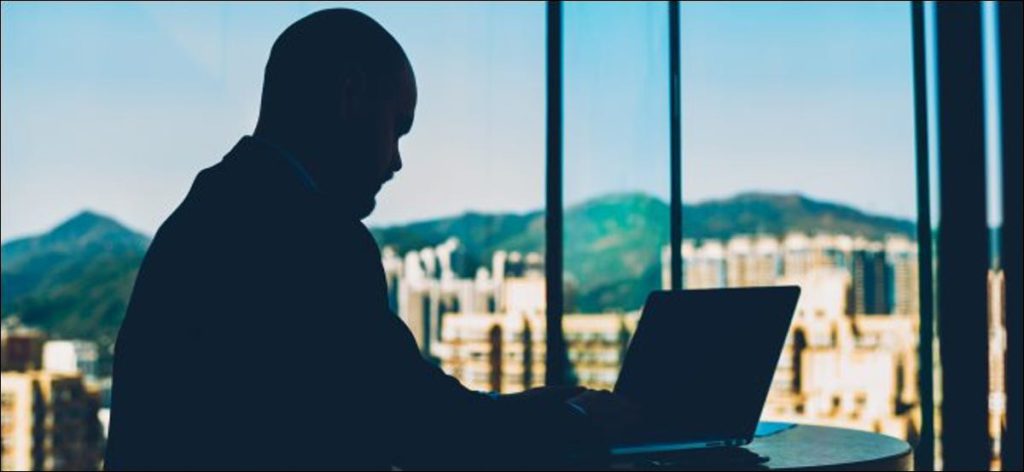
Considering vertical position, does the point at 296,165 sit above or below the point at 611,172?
below

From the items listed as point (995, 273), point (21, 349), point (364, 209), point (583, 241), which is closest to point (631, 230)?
point (583, 241)

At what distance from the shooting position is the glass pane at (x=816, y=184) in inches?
123

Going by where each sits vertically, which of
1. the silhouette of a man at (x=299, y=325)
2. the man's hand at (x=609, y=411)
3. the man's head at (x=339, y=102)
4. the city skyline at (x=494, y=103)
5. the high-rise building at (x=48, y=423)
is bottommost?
the high-rise building at (x=48, y=423)

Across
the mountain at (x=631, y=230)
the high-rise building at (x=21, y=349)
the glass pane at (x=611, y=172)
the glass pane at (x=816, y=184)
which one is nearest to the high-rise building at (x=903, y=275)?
the glass pane at (x=816, y=184)

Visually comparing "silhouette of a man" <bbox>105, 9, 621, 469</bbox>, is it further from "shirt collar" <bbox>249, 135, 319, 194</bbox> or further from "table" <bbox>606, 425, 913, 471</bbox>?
"table" <bbox>606, 425, 913, 471</bbox>

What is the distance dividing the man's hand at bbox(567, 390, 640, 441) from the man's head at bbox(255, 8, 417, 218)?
0.32 m

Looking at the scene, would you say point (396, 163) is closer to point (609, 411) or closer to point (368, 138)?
point (368, 138)

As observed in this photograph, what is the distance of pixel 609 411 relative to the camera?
132 cm

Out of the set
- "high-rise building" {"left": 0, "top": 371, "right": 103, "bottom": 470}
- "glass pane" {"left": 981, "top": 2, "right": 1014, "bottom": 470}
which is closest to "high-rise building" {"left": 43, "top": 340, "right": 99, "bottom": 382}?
"high-rise building" {"left": 0, "top": 371, "right": 103, "bottom": 470}

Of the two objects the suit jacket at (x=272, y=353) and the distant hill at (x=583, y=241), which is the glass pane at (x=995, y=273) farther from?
the suit jacket at (x=272, y=353)

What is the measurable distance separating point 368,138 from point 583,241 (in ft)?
7.05

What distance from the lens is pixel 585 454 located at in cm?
132

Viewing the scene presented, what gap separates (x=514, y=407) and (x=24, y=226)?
3.19 metres

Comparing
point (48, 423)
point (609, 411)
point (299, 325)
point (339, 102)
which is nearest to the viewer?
point (299, 325)
